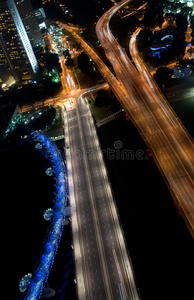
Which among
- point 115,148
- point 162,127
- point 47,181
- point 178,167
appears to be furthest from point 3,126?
point 178,167

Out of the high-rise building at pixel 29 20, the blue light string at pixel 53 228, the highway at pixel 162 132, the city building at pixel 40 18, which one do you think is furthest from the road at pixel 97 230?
the city building at pixel 40 18

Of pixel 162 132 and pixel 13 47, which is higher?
pixel 13 47

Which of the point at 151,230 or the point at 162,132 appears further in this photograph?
the point at 162,132

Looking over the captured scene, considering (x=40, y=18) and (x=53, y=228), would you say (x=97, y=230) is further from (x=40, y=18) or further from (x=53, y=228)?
(x=40, y=18)

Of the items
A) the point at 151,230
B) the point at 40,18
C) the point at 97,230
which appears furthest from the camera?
the point at 40,18

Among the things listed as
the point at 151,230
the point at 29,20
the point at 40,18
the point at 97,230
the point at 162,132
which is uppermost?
the point at 40,18

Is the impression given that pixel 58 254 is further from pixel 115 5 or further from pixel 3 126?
pixel 115 5

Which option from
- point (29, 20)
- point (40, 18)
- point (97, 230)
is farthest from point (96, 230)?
point (40, 18)
